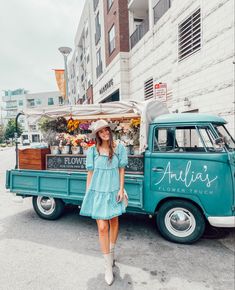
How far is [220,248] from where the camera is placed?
154 inches

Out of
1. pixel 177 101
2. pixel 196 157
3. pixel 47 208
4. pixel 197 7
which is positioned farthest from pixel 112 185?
pixel 197 7

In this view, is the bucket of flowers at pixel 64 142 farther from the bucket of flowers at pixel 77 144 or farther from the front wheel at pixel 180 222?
the front wheel at pixel 180 222

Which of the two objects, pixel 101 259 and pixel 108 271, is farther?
pixel 101 259

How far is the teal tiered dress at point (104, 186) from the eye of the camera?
10.4ft

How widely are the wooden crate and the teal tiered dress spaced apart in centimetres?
240

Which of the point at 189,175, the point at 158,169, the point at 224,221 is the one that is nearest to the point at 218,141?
the point at 189,175

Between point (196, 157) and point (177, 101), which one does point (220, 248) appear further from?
point (177, 101)

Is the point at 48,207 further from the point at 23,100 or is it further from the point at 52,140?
the point at 23,100

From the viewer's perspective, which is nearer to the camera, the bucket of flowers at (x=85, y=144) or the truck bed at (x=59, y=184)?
the truck bed at (x=59, y=184)

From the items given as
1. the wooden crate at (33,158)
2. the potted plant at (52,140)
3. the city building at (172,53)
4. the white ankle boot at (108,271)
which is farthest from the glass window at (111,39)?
the white ankle boot at (108,271)

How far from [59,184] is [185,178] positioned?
2738 millimetres

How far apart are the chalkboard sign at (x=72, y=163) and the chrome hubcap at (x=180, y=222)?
1.02m

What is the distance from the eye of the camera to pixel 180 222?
409 cm

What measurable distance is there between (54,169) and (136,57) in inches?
419
